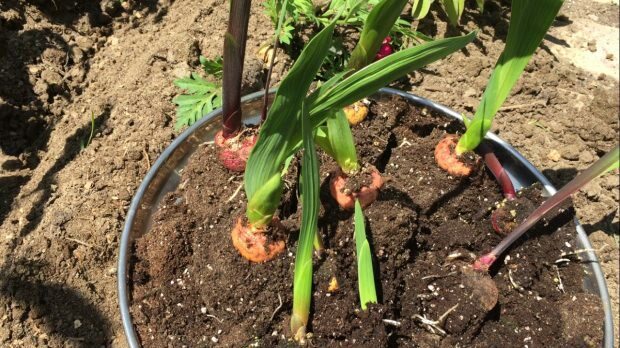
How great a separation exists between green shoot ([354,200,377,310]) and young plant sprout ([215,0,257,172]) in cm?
37

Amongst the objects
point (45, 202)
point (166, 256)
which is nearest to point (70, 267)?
point (45, 202)

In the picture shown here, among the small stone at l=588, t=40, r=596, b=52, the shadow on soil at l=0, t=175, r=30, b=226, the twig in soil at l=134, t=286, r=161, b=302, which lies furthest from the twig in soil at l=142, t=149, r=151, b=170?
the small stone at l=588, t=40, r=596, b=52

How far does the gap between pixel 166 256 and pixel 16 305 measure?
595 mm

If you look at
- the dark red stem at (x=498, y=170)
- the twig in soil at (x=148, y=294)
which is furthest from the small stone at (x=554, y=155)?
Answer: the twig in soil at (x=148, y=294)

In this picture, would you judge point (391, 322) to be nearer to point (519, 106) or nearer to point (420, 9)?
point (420, 9)

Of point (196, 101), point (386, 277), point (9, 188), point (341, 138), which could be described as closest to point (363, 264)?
point (386, 277)

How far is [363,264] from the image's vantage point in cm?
95

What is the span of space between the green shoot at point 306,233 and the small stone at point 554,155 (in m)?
1.29

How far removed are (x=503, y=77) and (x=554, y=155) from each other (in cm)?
99

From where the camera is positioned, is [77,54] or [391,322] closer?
[391,322]

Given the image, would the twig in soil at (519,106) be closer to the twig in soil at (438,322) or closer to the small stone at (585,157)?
the small stone at (585,157)

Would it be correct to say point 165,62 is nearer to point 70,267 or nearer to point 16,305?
point 70,267

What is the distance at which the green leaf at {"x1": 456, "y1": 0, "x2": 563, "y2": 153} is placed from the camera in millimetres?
936

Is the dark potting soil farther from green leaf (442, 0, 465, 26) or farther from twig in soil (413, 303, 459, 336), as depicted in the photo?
green leaf (442, 0, 465, 26)
